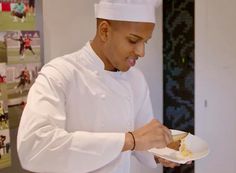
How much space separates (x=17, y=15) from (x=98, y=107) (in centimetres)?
68

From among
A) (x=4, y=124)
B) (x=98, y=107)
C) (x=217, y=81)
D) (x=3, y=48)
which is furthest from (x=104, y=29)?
(x=217, y=81)

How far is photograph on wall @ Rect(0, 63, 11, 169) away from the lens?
1479 mm

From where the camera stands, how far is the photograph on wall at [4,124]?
148 centimetres

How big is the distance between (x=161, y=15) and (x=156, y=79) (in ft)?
1.49

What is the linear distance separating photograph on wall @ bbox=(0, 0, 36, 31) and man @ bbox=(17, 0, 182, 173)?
20.5 inches

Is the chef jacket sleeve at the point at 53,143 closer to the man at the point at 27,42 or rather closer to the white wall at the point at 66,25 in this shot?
the man at the point at 27,42

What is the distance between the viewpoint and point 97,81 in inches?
43.2

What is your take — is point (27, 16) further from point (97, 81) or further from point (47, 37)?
point (97, 81)

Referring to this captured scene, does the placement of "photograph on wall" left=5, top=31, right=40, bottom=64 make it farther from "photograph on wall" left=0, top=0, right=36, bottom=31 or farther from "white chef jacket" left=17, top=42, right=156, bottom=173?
"white chef jacket" left=17, top=42, right=156, bottom=173

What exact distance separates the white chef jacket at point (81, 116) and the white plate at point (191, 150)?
56 mm

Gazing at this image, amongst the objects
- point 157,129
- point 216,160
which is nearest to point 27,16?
point 157,129

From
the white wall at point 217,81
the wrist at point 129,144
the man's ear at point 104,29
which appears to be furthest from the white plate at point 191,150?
the white wall at point 217,81

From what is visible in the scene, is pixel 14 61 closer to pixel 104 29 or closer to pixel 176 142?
pixel 104 29

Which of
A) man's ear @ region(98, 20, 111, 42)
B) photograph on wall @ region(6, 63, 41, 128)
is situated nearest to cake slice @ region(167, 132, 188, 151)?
man's ear @ region(98, 20, 111, 42)
